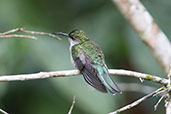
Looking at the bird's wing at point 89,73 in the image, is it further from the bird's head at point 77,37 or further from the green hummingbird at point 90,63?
the bird's head at point 77,37

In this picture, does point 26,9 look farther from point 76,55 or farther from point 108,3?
point 76,55

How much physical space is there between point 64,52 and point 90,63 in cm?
88

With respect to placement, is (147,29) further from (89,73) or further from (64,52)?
(89,73)

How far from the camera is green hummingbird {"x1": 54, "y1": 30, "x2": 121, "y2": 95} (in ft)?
10.6

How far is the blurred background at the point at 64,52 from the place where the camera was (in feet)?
13.4

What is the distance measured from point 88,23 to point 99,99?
1301 mm

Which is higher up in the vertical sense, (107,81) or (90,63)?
(90,63)

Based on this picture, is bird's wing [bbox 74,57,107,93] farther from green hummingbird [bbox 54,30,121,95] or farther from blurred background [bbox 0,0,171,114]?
blurred background [bbox 0,0,171,114]

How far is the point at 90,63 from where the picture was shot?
11.8 ft

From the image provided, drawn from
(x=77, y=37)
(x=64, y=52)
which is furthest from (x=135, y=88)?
(x=77, y=37)

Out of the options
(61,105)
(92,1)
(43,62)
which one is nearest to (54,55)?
(43,62)

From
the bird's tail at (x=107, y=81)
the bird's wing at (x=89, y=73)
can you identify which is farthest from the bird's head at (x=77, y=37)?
the bird's tail at (x=107, y=81)

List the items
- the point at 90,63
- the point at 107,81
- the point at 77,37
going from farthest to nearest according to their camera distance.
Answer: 1. the point at 77,37
2. the point at 90,63
3. the point at 107,81

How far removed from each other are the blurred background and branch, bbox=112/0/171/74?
0.32ft
